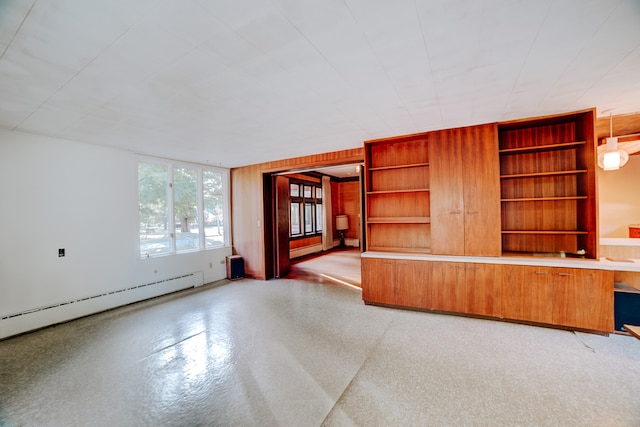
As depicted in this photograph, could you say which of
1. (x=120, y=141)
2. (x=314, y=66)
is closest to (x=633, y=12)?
(x=314, y=66)

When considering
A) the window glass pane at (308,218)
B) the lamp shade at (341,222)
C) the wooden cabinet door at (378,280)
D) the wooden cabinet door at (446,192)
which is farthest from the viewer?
the lamp shade at (341,222)

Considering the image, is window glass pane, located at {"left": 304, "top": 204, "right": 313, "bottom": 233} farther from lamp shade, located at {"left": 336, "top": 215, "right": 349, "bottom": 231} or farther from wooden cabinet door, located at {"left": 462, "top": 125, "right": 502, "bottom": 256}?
wooden cabinet door, located at {"left": 462, "top": 125, "right": 502, "bottom": 256}

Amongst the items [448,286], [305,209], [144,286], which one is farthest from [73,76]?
[305,209]

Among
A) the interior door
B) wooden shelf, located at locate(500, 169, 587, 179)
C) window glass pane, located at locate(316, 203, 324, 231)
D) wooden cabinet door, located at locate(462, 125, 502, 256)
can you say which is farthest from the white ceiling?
window glass pane, located at locate(316, 203, 324, 231)

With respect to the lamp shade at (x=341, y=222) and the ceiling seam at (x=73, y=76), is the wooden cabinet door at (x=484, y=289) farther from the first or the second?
the lamp shade at (x=341, y=222)

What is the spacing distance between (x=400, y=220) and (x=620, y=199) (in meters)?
5.72

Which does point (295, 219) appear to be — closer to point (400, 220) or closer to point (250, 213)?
point (250, 213)

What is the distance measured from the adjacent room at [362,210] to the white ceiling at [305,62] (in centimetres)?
2

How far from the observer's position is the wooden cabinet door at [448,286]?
346 cm

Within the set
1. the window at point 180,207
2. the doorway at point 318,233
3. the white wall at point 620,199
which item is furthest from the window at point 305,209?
the white wall at point 620,199

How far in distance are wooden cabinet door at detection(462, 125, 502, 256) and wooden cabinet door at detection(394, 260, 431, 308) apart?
0.64 metres

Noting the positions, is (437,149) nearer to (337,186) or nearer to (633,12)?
(633,12)

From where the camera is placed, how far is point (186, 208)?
17.4 feet

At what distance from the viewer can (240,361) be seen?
258cm
